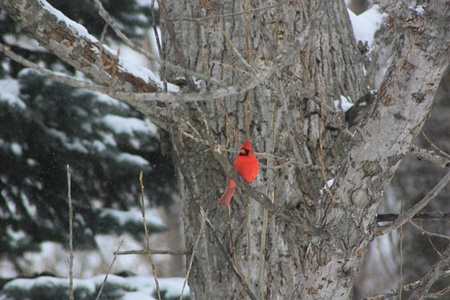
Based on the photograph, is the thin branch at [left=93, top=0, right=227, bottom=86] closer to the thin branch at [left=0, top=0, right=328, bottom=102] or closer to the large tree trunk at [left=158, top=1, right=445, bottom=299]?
the thin branch at [left=0, top=0, right=328, bottom=102]

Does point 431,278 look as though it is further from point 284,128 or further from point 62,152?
point 62,152

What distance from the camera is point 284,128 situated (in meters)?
2.69

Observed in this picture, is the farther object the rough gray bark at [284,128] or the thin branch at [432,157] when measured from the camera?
the thin branch at [432,157]

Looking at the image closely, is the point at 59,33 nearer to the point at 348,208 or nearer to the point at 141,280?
the point at 348,208

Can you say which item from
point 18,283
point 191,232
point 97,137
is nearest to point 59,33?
point 191,232

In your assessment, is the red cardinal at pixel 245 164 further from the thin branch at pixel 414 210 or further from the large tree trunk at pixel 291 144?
the thin branch at pixel 414 210

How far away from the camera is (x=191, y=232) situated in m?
2.93

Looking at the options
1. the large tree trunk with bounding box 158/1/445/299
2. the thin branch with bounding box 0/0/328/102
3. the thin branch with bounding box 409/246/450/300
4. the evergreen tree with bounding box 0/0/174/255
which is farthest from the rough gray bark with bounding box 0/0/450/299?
the evergreen tree with bounding box 0/0/174/255

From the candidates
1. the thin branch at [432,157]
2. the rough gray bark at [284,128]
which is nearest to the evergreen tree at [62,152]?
the rough gray bark at [284,128]

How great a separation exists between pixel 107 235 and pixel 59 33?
2.73 meters

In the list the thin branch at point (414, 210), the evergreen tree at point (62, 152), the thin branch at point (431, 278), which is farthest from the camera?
the evergreen tree at point (62, 152)

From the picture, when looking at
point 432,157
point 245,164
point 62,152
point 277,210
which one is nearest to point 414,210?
point 432,157

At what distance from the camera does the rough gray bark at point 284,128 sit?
1847 millimetres

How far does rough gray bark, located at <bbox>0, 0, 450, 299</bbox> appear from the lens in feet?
6.06
